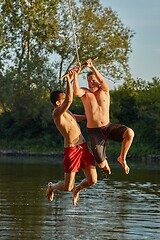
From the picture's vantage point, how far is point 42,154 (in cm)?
6294

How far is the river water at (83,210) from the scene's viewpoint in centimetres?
2077

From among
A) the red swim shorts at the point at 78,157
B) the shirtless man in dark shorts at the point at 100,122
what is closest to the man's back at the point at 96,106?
the shirtless man in dark shorts at the point at 100,122

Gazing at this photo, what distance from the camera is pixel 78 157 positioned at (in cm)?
1611

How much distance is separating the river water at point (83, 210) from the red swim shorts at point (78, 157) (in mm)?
4134

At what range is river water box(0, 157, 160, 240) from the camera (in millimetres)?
20766

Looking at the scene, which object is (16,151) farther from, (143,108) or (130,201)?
(130,201)

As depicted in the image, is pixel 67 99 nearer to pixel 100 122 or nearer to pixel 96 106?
pixel 96 106

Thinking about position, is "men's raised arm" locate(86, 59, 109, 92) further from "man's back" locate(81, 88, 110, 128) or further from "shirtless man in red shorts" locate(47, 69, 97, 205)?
"shirtless man in red shorts" locate(47, 69, 97, 205)

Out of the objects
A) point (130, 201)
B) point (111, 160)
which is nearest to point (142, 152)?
point (111, 160)

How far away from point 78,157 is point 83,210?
391 inches

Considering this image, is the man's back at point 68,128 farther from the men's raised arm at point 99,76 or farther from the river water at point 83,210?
the river water at point 83,210

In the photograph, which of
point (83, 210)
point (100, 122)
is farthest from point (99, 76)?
point (83, 210)

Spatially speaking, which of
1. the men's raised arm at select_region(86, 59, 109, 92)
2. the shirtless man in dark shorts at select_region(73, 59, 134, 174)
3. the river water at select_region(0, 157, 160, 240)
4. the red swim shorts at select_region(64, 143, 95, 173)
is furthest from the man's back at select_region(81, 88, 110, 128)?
the river water at select_region(0, 157, 160, 240)

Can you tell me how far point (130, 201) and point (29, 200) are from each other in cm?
347
